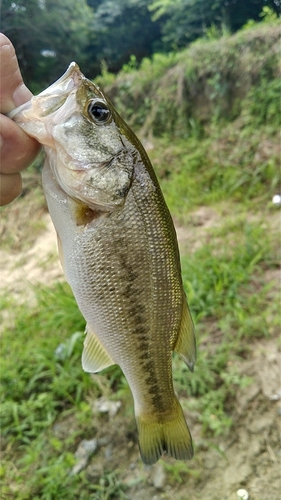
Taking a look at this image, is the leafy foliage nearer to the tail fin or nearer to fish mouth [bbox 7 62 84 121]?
fish mouth [bbox 7 62 84 121]

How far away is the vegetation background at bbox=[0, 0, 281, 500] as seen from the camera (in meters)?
2.06

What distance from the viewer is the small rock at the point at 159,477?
6.59ft

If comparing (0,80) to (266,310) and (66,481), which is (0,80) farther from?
(266,310)

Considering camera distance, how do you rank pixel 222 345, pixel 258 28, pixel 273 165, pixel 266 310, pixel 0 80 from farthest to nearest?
pixel 258 28 → pixel 273 165 → pixel 266 310 → pixel 222 345 → pixel 0 80

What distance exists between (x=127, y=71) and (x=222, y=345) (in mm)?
7548

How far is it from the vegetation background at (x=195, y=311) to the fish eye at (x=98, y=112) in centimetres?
176

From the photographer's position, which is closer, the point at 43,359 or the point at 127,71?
the point at 43,359

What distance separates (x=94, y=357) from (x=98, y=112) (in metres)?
0.81

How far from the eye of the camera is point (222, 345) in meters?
2.54

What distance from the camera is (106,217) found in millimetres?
1112

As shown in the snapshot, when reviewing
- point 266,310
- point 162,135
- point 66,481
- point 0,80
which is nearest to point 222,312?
point 266,310

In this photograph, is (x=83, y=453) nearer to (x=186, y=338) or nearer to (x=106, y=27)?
(x=186, y=338)

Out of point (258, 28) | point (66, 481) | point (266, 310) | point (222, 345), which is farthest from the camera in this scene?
point (258, 28)

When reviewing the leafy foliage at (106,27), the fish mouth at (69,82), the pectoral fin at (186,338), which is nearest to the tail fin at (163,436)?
the pectoral fin at (186,338)
